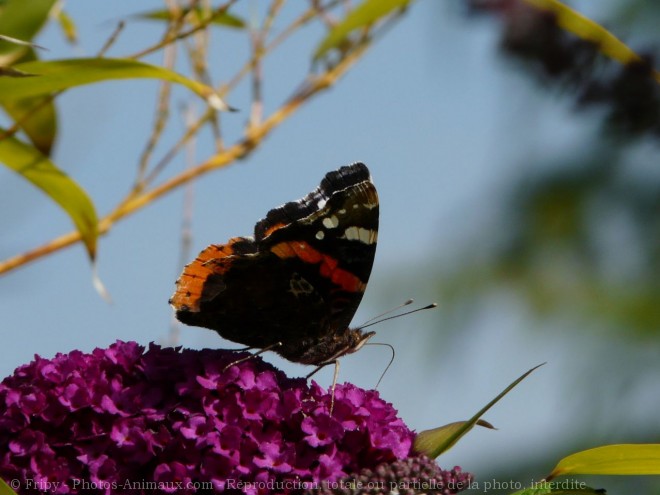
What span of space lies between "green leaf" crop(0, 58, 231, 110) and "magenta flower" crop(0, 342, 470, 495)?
0.51 m

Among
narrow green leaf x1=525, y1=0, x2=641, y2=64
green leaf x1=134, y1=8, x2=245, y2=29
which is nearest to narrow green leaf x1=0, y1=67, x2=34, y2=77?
green leaf x1=134, y1=8, x2=245, y2=29

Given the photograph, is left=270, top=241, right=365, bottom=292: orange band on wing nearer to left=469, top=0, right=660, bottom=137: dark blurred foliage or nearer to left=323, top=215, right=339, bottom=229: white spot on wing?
left=323, top=215, right=339, bottom=229: white spot on wing

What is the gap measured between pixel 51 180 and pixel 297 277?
1.69ft

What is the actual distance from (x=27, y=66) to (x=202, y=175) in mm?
552

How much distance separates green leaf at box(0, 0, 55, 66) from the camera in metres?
1.94

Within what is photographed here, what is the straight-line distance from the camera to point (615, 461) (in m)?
1.59

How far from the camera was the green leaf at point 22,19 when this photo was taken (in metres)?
1.94

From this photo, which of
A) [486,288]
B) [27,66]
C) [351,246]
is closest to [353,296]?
[351,246]

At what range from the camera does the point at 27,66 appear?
5.99 ft

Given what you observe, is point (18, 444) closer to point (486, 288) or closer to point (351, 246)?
point (351, 246)

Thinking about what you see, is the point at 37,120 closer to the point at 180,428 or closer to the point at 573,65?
the point at 180,428

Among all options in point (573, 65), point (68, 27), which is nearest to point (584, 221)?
point (573, 65)

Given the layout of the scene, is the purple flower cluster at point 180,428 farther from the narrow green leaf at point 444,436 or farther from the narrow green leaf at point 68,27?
the narrow green leaf at point 68,27

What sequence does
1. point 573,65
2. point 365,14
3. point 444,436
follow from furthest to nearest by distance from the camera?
point 573,65
point 365,14
point 444,436
